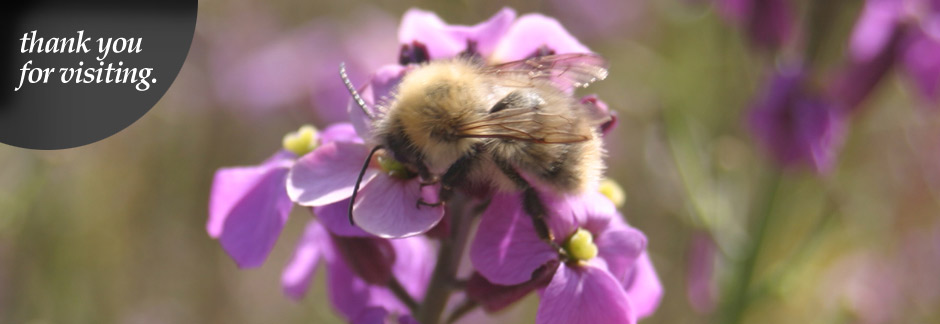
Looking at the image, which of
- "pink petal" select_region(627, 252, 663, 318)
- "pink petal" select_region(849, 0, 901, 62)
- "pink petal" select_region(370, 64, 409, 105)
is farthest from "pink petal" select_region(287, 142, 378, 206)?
"pink petal" select_region(849, 0, 901, 62)

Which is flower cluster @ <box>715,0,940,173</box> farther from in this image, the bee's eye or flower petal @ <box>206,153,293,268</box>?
flower petal @ <box>206,153,293,268</box>

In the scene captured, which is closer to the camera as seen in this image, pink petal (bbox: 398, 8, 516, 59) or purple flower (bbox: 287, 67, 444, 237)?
purple flower (bbox: 287, 67, 444, 237)

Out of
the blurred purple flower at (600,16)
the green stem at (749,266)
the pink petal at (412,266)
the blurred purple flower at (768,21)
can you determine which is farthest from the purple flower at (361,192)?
the blurred purple flower at (600,16)

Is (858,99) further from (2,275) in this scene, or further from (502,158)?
(2,275)

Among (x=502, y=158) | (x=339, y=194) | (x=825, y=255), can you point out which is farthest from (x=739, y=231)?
(x=339, y=194)

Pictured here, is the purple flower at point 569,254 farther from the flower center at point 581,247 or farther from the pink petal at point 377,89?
the pink petal at point 377,89

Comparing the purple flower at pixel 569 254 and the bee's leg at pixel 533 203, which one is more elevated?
the bee's leg at pixel 533 203
